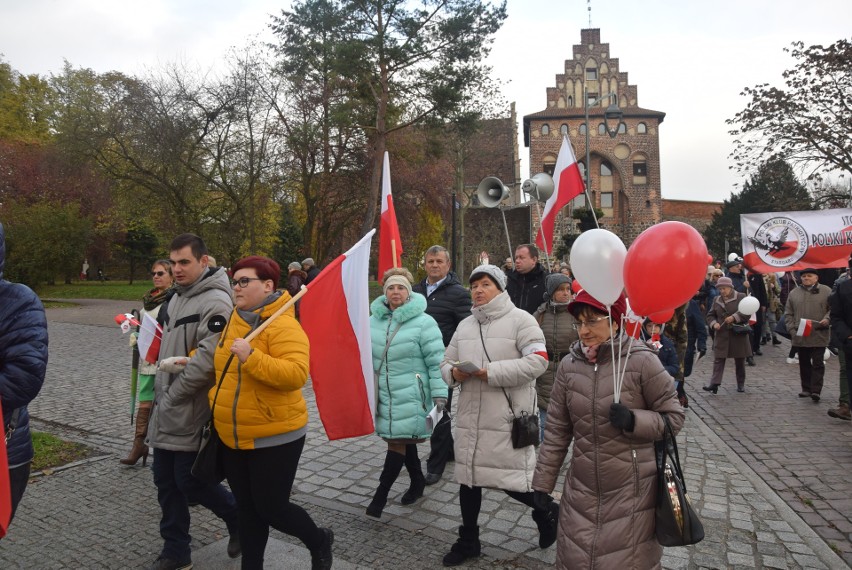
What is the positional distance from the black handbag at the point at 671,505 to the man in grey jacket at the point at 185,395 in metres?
2.35

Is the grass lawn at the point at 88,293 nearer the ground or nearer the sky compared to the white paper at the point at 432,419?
nearer the ground

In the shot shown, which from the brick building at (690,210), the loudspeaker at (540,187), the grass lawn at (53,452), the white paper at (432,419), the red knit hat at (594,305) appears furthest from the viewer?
the brick building at (690,210)

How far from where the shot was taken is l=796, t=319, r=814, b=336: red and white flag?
8.77 meters

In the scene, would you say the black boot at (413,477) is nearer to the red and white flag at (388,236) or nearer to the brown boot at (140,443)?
the red and white flag at (388,236)

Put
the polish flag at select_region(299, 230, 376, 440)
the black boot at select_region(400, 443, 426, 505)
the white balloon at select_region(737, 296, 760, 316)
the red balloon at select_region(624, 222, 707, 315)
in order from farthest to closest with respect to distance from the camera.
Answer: the white balloon at select_region(737, 296, 760, 316) < the black boot at select_region(400, 443, 426, 505) < the polish flag at select_region(299, 230, 376, 440) < the red balloon at select_region(624, 222, 707, 315)

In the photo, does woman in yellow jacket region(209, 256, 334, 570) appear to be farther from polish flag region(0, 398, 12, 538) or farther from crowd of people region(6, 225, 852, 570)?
polish flag region(0, 398, 12, 538)

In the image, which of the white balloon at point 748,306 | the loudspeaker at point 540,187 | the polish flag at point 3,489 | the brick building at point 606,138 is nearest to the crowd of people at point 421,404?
the polish flag at point 3,489

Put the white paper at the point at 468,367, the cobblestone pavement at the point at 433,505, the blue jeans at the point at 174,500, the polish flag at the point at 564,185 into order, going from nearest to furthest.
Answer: the blue jeans at the point at 174,500
the white paper at the point at 468,367
the cobblestone pavement at the point at 433,505
the polish flag at the point at 564,185

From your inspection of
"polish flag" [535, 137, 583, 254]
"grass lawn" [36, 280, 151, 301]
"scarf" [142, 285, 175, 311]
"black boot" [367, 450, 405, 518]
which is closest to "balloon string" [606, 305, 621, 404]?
"black boot" [367, 450, 405, 518]

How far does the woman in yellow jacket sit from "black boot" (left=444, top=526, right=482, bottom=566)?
2.97ft

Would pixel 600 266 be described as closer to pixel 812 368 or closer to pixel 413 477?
pixel 413 477

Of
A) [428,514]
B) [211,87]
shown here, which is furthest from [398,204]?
[428,514]

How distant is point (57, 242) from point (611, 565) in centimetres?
3210

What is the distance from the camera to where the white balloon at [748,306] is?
9.62 metres
